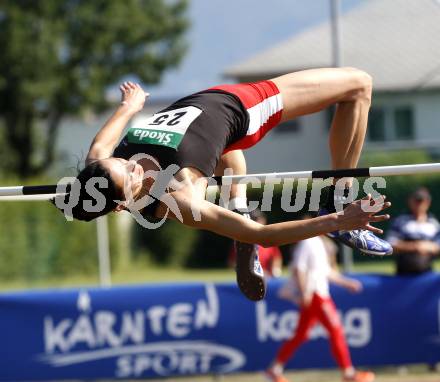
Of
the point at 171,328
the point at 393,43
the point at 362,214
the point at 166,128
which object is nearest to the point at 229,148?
the point at 166,128

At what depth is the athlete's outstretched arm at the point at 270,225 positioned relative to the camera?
426cm

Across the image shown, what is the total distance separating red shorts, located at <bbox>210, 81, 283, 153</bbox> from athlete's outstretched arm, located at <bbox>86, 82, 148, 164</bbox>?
516 millimetres

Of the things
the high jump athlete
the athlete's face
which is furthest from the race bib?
the athlete's face

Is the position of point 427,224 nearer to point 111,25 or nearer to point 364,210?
point 364,210

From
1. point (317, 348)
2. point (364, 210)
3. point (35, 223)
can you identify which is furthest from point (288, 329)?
point (35, 223)

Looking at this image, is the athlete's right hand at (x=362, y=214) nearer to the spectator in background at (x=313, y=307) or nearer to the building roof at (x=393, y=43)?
the spectator in background at (x=313, y=307)

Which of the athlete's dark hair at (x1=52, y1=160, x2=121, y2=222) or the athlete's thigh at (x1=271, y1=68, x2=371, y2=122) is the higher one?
the athlete's thigh at (x1=271, y1=68, x2=371, y2=122)

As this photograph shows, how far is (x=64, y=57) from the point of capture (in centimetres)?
3425

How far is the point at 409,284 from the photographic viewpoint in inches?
364

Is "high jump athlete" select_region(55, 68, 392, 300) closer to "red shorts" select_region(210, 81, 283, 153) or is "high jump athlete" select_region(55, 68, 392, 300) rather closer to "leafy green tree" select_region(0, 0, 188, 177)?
"red shorts" select_region(210, 81, 283, 153)

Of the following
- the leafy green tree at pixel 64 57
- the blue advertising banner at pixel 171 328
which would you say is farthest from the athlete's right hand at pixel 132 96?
the leafy green tree at pixel 64 57

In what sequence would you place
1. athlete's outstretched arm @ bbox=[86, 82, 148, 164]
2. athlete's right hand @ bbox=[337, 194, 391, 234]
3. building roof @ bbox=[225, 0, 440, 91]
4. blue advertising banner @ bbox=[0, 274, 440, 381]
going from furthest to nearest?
building roof @ bbox=[225, 0, 440, 91] < blue advertising banner @ bbox=[0, 274, 440, 381] < athlete's outstretched arm @ bbox=[86, 82, 148, 164] < athlete's right hand @ bbox=[337, 194, 391, 234]

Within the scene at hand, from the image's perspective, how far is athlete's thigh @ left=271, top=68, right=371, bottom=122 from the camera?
17.0ft

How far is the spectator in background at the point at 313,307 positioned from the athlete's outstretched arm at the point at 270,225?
170 inches
